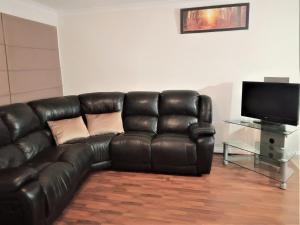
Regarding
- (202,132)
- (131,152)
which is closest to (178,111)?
(202,132)

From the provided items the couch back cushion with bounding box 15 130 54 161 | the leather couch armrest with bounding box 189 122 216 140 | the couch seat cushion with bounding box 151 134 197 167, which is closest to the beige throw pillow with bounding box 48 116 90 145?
the couch back cushion with bounding box 15 130 54 161

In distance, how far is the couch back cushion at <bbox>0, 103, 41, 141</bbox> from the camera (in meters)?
2.62

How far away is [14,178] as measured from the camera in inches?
67.8

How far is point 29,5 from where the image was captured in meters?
3.53

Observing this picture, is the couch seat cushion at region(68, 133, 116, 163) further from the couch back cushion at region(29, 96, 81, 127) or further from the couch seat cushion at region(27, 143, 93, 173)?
the couch back cushion at region(29, 96, 81, 127)

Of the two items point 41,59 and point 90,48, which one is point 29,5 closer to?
point 41,59

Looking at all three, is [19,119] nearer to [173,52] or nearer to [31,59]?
[31,59]

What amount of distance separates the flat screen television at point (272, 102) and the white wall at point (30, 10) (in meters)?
3.29

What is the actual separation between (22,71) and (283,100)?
3497 millimetres

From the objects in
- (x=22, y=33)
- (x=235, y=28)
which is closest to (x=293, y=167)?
(x=235, y=28)

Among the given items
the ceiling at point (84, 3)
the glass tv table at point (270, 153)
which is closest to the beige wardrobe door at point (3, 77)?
the ceiling at point (84, 3)

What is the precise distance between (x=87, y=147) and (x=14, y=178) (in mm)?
1233

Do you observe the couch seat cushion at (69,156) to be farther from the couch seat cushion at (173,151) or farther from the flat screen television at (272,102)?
the flat screen television at (272,102)

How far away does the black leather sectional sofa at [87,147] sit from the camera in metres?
1.79
